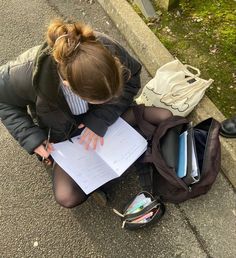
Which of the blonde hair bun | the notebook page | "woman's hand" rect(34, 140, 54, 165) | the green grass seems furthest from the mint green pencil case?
the blonde hair bun

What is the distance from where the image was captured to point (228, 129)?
2.56 meters

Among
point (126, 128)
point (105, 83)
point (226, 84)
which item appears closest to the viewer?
point (105, 83)

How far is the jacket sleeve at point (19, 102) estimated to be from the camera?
209 centimetres

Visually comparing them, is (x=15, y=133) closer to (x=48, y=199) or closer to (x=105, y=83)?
(x=48, y=199)

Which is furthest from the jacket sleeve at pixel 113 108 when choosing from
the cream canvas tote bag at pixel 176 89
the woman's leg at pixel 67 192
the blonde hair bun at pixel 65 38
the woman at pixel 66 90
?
the blonde hair bun at pixel 65 38

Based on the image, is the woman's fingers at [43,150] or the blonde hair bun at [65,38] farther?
the woman's fingers at [43,150]

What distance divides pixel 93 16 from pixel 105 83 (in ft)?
6.39

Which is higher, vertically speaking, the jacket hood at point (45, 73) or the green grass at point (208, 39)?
the jacket hood at point (45, 73)

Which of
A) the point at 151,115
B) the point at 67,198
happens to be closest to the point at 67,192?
the point at 67,198

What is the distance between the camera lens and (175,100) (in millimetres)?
2619

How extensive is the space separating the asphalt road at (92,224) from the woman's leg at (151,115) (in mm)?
430

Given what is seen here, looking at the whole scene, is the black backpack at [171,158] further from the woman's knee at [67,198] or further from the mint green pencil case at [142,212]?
the woman's knee at [67,198]

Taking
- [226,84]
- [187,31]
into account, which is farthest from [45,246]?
[187,31]

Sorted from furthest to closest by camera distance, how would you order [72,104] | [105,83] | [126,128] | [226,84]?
[226,84] → [126,128] → [72,104] → [105,83]
